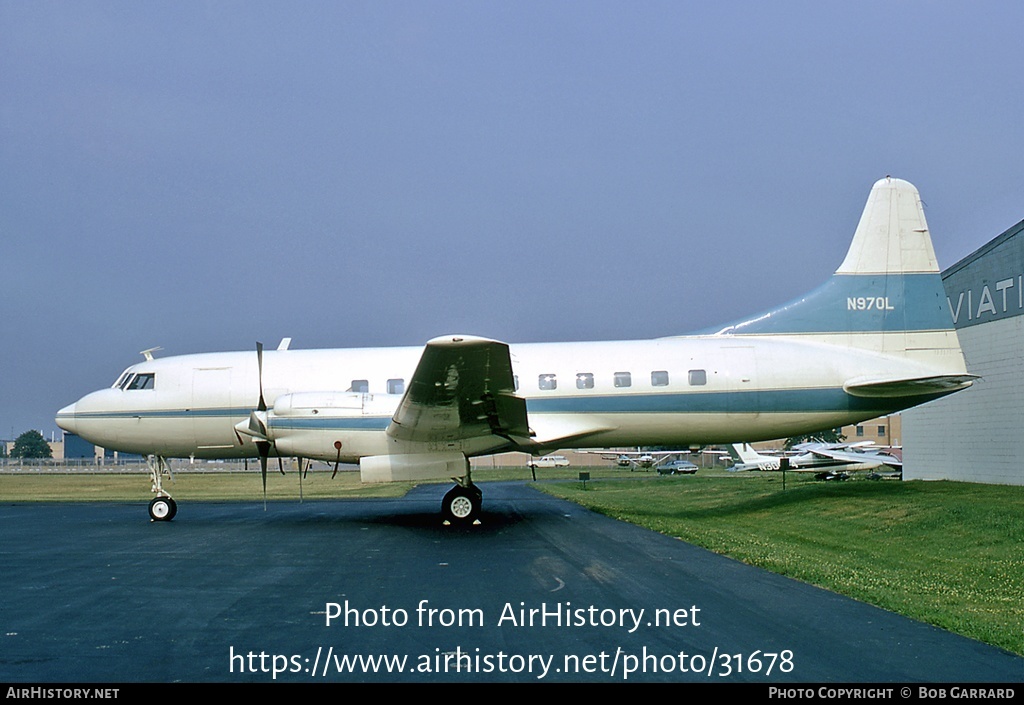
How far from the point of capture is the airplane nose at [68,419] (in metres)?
21.7

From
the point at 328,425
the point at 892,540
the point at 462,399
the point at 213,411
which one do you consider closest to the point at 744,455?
the point at 892,540

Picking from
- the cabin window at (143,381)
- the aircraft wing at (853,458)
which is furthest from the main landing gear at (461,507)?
the aircraft wing at (853,458)

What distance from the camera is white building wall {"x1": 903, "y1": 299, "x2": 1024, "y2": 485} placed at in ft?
71.3

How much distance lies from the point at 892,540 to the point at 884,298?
24.3ft

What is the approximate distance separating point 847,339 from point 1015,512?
6.13 meters

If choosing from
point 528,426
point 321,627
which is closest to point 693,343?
point 528,426

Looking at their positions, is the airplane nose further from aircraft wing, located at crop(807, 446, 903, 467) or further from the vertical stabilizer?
aircraft wing, located at crop(807, 446, 903, 467)

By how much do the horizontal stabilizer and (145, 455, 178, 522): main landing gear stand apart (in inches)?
673

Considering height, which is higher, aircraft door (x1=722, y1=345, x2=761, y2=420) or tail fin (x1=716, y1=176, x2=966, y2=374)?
tail fin (x1=716, y1=176, x2=966, y2=374)

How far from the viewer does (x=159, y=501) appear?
2111 centimetres

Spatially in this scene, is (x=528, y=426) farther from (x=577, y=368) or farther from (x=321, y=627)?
(x=321, y=627)

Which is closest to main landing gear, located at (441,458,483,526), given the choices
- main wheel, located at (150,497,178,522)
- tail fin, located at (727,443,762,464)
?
main wheel, located at (150,497,178,522)

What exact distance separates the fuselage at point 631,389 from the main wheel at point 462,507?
1.21m

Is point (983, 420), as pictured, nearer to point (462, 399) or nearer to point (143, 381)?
point (462, 399)
